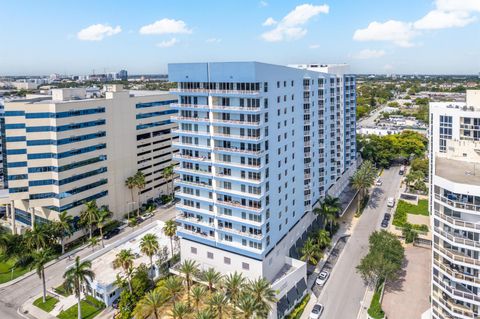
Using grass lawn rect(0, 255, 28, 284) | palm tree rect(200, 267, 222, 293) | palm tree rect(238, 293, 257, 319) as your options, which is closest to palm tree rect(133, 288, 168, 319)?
palm tree rect(200, 267, 222, 293)

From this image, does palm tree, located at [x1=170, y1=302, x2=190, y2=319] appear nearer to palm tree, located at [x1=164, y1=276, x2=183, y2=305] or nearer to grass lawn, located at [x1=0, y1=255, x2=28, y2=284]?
palm tree, located at [x1=164, y1=276, x2=183, y2=305]

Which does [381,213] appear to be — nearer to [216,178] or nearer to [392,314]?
[392,314]

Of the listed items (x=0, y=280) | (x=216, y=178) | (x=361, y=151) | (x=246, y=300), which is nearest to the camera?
(x=246, y=300)

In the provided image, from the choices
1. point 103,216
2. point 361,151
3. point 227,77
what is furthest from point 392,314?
point 361,151

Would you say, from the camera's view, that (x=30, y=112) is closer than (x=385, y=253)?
No

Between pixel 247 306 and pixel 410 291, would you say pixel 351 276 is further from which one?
pixel 247 306

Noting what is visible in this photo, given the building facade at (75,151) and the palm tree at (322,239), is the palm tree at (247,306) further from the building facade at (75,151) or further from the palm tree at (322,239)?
the building facade at (75,151)
